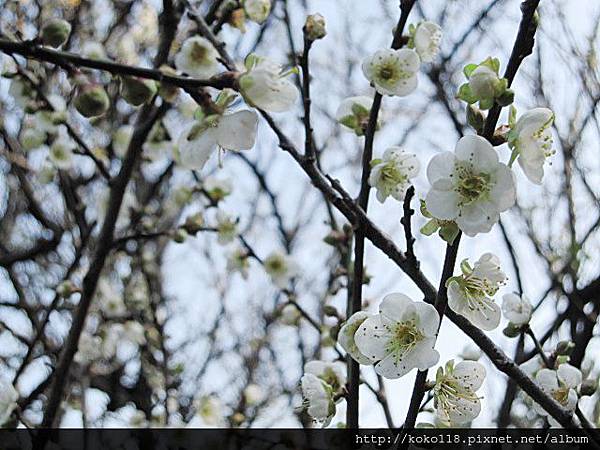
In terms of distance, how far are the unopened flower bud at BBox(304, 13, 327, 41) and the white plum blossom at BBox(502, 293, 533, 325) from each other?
2.36 feet

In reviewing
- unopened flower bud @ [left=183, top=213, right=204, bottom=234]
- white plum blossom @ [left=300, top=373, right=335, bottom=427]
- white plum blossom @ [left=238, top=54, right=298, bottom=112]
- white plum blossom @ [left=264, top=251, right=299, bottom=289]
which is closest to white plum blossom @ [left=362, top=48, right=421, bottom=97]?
white plum blossom @ [left=238, top=54, right=298, bottom=112]

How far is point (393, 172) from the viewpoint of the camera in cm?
139

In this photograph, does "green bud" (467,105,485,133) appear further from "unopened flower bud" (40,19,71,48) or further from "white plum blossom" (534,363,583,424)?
"unopened flower bud" (40,19,71,48)

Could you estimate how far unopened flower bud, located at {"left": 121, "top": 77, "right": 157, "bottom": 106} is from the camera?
121 cm

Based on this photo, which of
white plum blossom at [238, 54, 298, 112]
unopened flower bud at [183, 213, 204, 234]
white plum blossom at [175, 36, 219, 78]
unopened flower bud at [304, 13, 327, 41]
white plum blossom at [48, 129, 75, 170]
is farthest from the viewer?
white plum blossom at [48, 129, 75, 170]

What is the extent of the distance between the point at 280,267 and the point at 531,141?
1663 mm

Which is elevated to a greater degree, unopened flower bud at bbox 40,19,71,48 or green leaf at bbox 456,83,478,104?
unopened flower bud at bbox 40,19,71,48

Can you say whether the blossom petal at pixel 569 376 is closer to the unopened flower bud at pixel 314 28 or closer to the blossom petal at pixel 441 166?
the blossom petal at pixel 441 166

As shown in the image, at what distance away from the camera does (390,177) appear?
4.53 ft

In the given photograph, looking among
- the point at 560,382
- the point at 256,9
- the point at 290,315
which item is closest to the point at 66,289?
the point at 290,315

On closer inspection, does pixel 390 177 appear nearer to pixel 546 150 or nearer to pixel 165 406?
pixel 546 150

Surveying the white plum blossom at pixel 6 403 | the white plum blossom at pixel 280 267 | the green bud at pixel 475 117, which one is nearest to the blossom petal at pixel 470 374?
the green bud at pixel 475 117

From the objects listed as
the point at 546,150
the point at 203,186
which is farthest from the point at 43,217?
the point at 546,150

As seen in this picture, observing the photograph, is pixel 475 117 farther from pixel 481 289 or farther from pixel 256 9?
pixel 256 9
